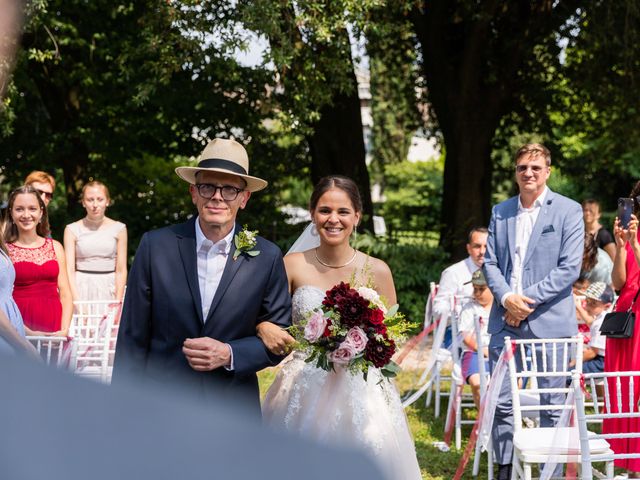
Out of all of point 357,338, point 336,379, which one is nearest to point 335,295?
point 357,338

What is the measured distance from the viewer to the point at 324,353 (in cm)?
439

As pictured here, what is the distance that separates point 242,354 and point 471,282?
481 centimetres

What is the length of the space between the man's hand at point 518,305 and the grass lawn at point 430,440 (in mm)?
1400

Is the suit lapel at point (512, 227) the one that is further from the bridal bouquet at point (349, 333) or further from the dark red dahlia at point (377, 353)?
the dark red dahlia at point (377, 353)

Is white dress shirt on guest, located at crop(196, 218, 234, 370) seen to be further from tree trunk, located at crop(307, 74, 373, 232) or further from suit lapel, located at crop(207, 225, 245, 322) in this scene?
tree trunk, located at crop(307, 74, 373, 232)

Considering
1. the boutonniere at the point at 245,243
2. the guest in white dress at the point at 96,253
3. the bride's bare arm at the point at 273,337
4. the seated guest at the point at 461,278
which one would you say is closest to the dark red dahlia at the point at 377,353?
the bride's bare arm at the point at 273,337

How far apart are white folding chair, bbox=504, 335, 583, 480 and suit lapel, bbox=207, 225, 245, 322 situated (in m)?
1.96

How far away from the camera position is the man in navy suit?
12.1ft

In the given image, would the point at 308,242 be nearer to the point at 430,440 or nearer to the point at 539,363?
the point at 539,363

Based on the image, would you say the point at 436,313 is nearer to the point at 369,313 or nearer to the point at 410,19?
the point at 369,313

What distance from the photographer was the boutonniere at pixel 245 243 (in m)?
3.82

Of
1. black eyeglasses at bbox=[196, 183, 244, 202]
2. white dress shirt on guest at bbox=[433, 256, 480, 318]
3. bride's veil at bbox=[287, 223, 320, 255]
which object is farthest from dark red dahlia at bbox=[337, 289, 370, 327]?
white dress shirt on guest at bbox=[433, 256, 480, 318]

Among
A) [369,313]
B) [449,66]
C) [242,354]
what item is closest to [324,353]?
[369,313]

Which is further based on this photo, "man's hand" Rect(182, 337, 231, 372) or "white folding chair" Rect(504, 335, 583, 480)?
"white folding chair" Rect(504, 335, 583, 480)
